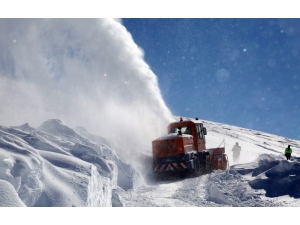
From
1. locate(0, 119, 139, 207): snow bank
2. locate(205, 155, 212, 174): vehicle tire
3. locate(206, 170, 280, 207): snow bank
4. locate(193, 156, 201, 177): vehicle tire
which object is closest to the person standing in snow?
locate(205, 155, 212, 174): vehicle tire

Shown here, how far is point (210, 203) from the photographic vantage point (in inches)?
307

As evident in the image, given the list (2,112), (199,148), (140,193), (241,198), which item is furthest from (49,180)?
(2,112)

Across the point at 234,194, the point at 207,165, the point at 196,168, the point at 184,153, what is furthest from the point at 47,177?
the point at 207,165

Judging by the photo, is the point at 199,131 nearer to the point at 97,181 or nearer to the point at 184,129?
the point at 184,129

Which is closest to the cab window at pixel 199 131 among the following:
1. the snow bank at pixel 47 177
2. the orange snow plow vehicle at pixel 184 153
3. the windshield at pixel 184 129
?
the orange snow plow vehicle at pixel 184 153

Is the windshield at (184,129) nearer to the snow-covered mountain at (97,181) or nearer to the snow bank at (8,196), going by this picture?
the snow-covered mountain at (97,181)

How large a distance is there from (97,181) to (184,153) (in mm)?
5188

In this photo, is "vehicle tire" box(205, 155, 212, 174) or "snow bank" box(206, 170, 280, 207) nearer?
"snow bank" box(206, 170, 280, 207)

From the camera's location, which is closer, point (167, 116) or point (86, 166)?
point (86, 166)

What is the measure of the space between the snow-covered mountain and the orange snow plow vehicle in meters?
0.58

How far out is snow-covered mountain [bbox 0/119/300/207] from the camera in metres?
5.64

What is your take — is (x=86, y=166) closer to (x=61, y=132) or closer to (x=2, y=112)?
(x=61, y=132)

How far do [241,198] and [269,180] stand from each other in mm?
1611

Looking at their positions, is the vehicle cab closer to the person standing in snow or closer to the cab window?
the cab window
